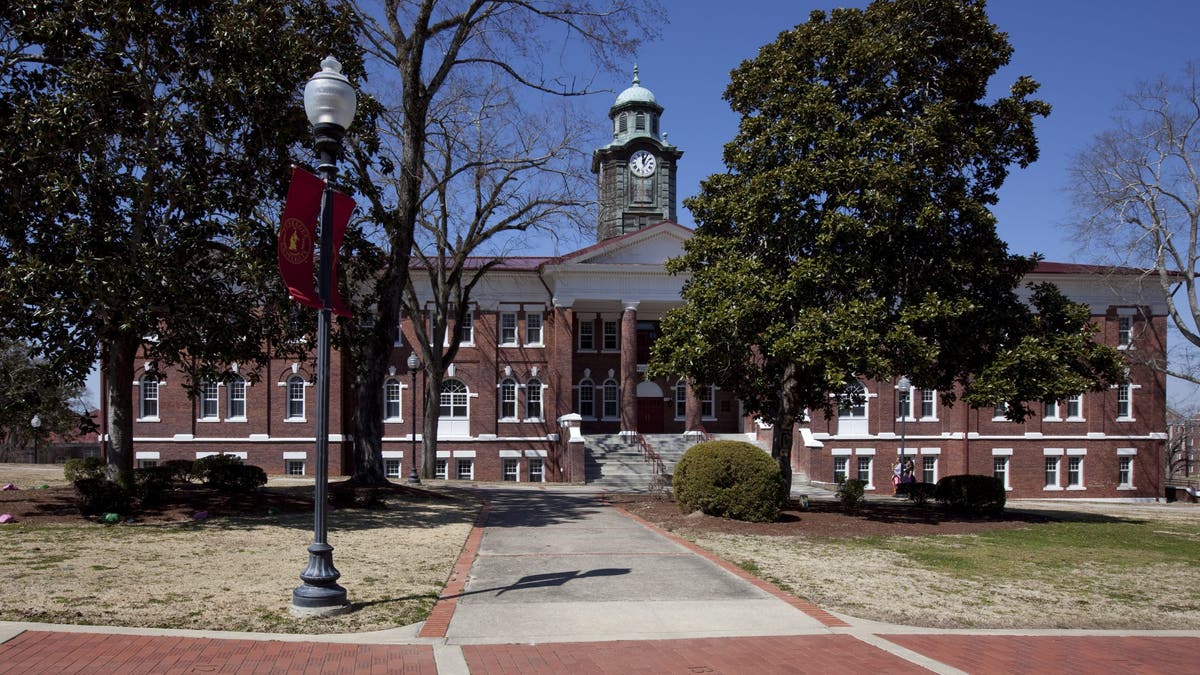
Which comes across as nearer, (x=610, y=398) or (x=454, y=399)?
(x=454, y=399)

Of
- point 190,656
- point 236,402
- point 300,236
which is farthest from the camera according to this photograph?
point 236,402

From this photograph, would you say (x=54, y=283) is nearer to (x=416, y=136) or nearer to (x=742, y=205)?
(x=416, y=136)

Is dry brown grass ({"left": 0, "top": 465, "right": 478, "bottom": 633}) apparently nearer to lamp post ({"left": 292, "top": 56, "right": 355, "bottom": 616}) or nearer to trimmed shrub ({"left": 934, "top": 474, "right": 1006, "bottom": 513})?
lamp post ({"left": 292, "top": 56, "right": 355, "bottom": 616})

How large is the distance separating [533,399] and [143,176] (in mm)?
26169

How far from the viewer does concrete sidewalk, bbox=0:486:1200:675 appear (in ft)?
20.8

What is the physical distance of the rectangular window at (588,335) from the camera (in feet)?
135

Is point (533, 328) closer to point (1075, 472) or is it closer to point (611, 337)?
point (611, 337)

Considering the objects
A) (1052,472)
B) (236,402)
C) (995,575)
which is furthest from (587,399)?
(995,575)

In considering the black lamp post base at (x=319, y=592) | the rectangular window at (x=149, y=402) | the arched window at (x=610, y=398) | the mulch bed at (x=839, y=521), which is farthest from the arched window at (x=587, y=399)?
the black lamp post base at (x=319, y=592)

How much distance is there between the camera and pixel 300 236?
8055mm

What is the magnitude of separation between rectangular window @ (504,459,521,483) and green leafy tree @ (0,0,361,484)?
77.4 ft

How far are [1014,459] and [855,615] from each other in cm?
3619

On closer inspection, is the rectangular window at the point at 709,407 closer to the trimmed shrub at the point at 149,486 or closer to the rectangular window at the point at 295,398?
the rectangular window at the point at 295,398

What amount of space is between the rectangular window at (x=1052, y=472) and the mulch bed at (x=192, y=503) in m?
32.7
